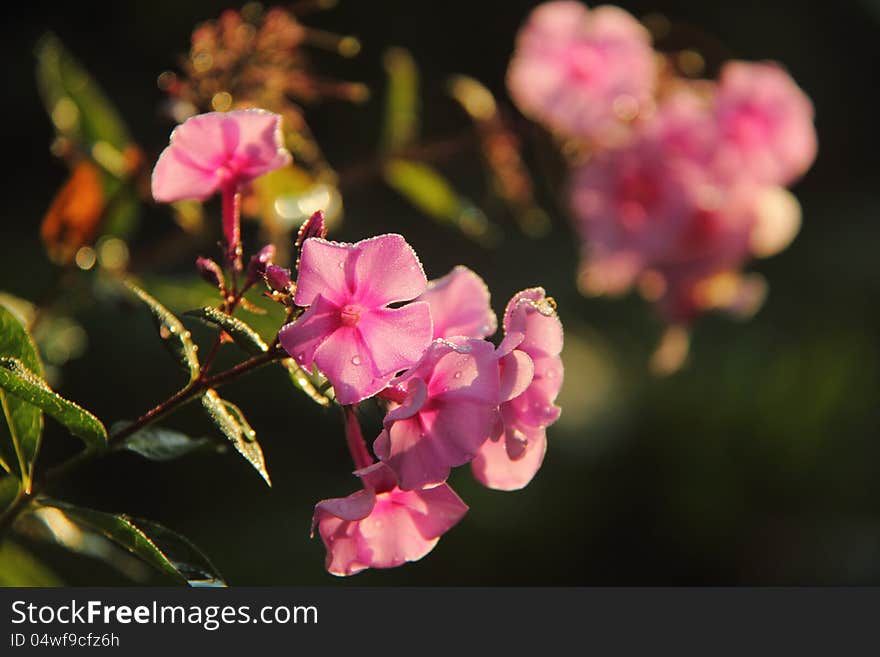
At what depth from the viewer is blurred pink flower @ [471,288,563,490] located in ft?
2.13

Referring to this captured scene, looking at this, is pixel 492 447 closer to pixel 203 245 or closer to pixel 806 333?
pixel 203 245

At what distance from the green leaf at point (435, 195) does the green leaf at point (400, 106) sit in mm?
38

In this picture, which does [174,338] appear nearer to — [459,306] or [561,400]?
[459,306]

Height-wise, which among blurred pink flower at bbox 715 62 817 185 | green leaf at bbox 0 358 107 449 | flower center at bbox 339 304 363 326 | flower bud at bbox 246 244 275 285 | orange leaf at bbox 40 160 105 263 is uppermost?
blurred pink flower at bbox 715 62 817 185

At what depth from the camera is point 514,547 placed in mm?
2746

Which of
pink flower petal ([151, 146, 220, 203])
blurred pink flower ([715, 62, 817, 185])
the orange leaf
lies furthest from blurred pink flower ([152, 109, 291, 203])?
blurred pink flower ([715, 62, 817, 185])

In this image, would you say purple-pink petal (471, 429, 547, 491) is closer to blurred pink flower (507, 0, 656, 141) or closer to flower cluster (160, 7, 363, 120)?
flower cluster (160, 7, 363, 120)

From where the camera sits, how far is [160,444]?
71 centimetres

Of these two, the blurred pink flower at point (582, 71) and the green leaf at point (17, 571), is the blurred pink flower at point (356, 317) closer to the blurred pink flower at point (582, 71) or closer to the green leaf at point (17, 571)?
the green leaf at point (17, 571)

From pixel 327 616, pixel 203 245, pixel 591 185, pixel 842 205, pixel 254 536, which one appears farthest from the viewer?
pixel 842 205

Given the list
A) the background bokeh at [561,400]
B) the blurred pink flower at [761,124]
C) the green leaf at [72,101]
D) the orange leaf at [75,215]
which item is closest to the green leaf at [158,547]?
the orange leaf at [75,215]

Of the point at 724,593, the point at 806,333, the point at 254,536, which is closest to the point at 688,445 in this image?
the point at 806,333

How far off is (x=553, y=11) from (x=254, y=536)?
162 cm

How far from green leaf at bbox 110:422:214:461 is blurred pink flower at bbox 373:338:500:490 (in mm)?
167
